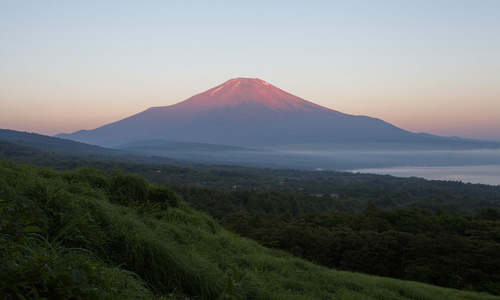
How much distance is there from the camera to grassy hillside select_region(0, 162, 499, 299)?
2.20 metres

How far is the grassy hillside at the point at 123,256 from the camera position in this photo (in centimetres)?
220

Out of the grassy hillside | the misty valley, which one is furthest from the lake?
the grassy hillside

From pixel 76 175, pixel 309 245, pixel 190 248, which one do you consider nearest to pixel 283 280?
pixel 190 248

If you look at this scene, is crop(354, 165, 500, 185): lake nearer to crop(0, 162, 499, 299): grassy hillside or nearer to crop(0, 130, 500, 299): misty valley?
crop(0, 130, 500, 299): misty valley

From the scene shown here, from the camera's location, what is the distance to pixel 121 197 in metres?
7.58

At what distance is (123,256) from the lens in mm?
4324

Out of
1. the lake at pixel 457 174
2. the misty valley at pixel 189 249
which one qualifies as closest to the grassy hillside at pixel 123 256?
the misty valley at pixel 189 249

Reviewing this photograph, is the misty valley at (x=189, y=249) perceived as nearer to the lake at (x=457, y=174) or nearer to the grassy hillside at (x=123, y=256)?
the grassy hillside at (x=123, y=256)

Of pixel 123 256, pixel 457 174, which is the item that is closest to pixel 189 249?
pixel 123 256

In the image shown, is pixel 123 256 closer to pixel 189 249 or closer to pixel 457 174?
pixel 189 249

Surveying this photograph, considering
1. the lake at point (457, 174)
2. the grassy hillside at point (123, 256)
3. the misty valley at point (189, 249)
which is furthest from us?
the lake at point (457, 174)

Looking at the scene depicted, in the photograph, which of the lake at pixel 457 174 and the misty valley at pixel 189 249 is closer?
the misty valley at pixel 189 249

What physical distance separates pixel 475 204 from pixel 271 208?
28913 millimetres

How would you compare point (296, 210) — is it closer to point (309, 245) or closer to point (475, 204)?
point (309, 245)
